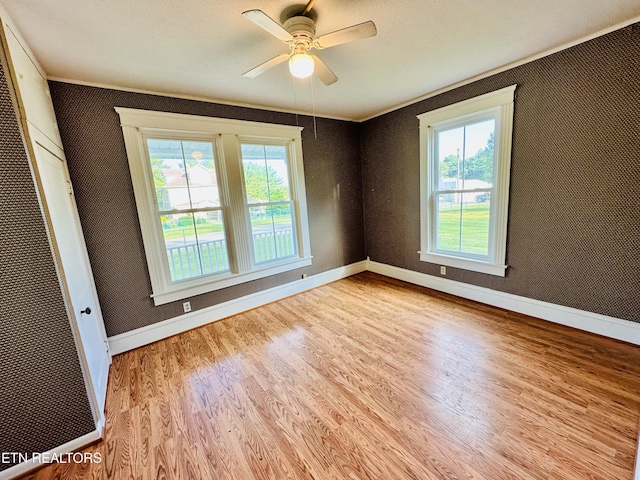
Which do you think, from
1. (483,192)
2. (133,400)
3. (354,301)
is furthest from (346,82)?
(133,400)

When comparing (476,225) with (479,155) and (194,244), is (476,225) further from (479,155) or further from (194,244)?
(194,244)

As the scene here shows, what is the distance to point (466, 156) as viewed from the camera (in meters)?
3.04

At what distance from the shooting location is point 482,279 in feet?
10.1

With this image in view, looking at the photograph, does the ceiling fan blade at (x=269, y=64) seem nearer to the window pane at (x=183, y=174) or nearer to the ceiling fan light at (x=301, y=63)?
the ceiling fan light at (x=301, y=63)

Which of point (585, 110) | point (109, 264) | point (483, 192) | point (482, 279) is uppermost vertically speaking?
point (585, 110)

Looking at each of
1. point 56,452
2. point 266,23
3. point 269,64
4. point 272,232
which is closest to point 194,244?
point 272,232

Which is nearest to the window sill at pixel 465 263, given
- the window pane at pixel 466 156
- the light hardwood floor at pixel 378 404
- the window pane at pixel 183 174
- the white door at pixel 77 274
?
the light hardwood floor at pixel 378 404

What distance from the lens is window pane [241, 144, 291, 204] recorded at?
10.6 ft

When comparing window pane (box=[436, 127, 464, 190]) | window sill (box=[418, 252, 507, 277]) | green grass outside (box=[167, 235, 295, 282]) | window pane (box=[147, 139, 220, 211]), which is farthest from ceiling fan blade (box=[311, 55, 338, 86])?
window sill (box=[418, 252, 507, 277])

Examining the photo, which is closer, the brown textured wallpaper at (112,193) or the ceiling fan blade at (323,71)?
the ceiling fan blade at (323,71)

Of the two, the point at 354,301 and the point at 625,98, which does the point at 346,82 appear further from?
the point at 354,301

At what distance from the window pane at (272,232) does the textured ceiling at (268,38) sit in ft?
4.62

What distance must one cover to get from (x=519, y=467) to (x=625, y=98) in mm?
2754

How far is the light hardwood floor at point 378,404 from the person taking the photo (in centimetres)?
135
